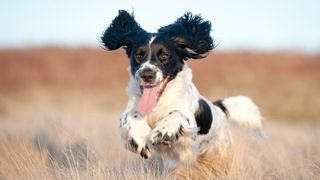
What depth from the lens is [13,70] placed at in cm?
2355

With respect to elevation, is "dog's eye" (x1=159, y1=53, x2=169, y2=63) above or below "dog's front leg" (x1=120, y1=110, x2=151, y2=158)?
above

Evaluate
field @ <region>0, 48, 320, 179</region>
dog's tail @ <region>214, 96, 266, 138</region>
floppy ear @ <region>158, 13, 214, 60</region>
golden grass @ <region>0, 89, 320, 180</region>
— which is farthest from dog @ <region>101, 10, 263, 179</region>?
field @ <region>0, 48, 320, 179</region>

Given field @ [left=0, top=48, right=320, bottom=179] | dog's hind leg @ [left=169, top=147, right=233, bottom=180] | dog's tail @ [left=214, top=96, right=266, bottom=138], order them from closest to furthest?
dog's hind leg @ [left=169, top=147, right=233, bottom=180] → dog's tail @ [left=214, top=96, right=266, bottom=138] → field @ [left=0, top=48, right=320, bottom=179]

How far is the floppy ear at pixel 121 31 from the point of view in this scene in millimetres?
7141

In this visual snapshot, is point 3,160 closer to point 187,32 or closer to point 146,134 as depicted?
point 146,134

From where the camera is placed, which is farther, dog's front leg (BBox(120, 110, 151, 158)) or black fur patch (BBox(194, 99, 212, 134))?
black fur patch (BBox(194, 99, 212, 134))

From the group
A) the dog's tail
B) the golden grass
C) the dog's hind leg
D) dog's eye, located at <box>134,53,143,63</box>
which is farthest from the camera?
the dog's tail

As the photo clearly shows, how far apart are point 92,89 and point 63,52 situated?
326 centimetres

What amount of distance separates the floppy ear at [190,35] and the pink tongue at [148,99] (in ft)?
2.14

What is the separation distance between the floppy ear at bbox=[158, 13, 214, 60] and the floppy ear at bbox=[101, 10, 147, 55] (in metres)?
0.36

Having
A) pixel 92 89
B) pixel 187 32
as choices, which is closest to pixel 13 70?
pixel 92 89

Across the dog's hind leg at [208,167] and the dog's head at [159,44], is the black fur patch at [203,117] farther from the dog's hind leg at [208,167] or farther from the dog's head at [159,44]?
the dog's head at [159,44]

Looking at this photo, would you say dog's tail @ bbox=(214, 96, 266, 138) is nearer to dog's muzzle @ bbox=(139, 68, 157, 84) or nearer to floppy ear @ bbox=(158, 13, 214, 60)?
floppy ear @ bbox=(158, 13, 214, 60)

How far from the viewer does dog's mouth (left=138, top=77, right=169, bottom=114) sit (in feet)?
20.6
